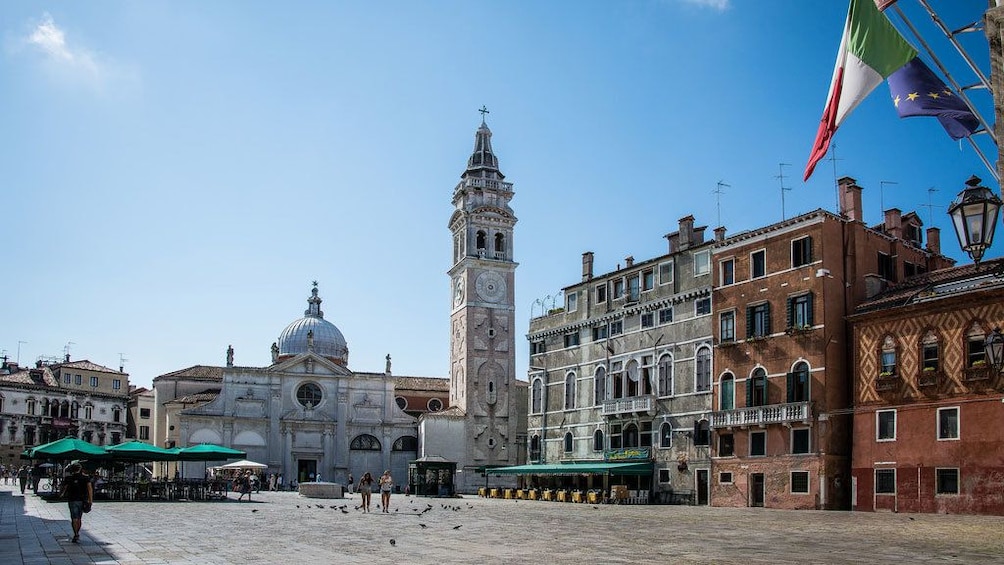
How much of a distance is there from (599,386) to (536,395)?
6605 mm

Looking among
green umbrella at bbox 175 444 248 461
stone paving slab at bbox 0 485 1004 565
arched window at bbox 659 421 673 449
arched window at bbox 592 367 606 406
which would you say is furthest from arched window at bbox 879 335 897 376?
green umbrella at bbox 175 444 248 461

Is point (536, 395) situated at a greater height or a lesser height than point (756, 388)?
lesser

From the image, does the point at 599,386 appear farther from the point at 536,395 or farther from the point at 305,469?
the point at 305,469

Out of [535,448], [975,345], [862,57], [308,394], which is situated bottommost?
[535,448]

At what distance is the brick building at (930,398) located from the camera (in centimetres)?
3334

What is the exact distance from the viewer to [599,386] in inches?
2057

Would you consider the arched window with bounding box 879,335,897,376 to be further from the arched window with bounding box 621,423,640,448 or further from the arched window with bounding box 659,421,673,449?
the arched window with bounding box 621,423,640,448

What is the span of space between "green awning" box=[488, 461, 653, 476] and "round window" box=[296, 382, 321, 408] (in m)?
22.2

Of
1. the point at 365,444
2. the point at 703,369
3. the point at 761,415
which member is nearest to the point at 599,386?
the point at 703,369

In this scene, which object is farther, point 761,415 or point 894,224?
point 894,224

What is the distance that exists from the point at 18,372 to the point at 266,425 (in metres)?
36.1

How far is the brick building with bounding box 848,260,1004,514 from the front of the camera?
33344 millimetres

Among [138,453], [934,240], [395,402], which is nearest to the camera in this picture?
[138,453]

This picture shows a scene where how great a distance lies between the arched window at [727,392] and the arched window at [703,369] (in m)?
1.15
